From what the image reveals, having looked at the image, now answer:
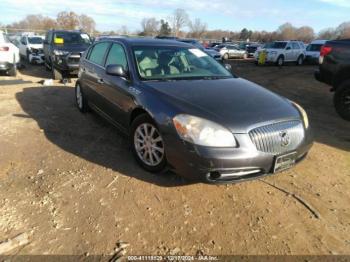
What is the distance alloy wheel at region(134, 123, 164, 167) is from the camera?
377 cm

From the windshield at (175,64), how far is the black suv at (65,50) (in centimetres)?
682

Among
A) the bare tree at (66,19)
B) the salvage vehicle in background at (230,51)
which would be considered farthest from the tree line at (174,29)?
the salvage vehicle in background at (230,51)

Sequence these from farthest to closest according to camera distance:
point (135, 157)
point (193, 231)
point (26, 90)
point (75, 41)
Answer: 1. point (75, 41)
2. point (26, 90)
3. point (135, 157)
4. point (193, 231)

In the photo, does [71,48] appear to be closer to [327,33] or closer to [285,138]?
[285,138]

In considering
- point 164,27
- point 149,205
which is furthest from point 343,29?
point 149,205

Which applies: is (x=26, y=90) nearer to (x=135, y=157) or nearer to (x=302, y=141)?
(x=135, y=157)

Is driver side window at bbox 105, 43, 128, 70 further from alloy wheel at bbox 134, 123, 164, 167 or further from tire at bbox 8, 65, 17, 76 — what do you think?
tire at bbox 8, 65, 17, 76


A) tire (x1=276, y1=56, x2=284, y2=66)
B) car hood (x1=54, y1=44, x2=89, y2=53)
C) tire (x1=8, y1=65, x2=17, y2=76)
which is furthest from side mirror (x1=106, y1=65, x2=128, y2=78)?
tire (x1=276, y1=56, x2=284, y2=66)

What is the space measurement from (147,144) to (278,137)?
1.47 meters

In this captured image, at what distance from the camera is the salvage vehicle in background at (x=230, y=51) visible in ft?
91.6

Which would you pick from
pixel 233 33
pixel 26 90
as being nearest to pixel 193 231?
pixel 26 90

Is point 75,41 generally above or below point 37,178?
above

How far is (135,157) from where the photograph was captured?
4.19 m

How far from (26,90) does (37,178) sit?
5.66 metres
